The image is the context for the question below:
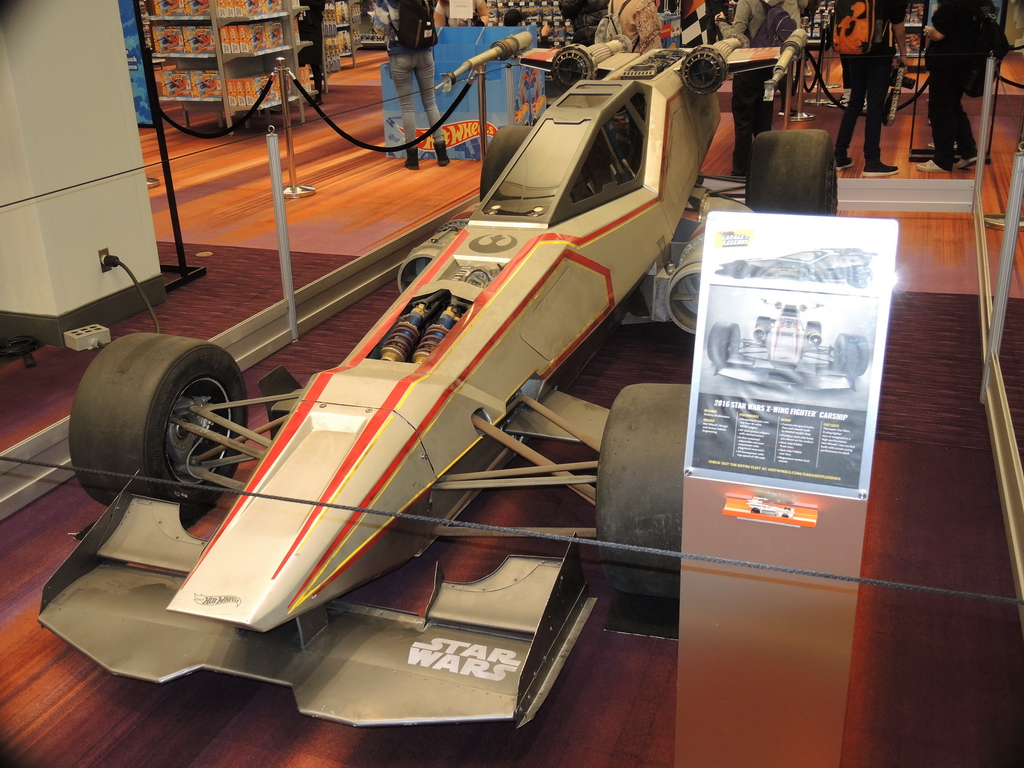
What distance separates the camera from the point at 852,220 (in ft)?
5.95

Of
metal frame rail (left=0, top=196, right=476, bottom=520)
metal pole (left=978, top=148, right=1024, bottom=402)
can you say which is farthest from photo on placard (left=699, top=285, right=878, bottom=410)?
metal frame rail (left=0, top=196, right=476, bottom=520)

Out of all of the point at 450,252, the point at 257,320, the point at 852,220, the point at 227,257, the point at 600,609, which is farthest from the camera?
the point at 227,257

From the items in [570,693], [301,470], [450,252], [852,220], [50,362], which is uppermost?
[852,220]

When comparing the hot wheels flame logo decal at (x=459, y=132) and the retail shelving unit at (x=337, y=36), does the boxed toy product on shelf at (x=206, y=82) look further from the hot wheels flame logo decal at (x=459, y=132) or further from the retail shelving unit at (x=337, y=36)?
the retail shelving unit at (x=337, y=36)

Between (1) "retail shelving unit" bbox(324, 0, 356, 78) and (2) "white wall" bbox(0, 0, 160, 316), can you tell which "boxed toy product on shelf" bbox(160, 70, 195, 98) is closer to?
(1) "retail shelving unit" bbox(324, 0, 356, 78)

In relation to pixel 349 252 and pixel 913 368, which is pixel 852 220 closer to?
pixel 913 368

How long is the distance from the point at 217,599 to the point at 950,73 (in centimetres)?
736

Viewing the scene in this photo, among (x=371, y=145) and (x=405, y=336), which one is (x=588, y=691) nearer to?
(x=405, y=336)

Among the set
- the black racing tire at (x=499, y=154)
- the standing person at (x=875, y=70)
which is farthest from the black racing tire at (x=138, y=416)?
the standing person at (x=875, y=70)

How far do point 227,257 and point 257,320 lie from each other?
1590mm

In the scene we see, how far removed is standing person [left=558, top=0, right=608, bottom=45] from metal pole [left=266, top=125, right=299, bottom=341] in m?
5.52

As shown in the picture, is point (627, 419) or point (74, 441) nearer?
point (627, 419)

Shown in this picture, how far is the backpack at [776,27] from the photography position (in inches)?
318

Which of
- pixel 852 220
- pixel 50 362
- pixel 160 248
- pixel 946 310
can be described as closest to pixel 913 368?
pixel 946 310
